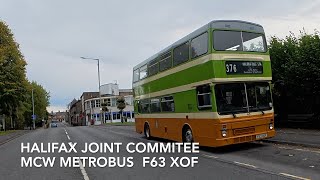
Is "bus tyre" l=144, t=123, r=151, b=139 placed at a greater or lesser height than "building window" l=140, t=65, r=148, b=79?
lesser

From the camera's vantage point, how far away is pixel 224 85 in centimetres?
1352

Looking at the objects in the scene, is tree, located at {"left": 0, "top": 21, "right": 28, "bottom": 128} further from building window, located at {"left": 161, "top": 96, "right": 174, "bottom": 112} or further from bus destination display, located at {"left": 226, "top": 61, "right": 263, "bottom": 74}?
bus destination display, located at {"left": 226, "top": 61, "right": 263, "bottom": 74}

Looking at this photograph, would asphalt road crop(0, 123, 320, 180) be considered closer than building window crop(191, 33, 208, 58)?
Yes

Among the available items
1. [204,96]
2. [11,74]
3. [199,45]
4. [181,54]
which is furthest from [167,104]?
[11,74]

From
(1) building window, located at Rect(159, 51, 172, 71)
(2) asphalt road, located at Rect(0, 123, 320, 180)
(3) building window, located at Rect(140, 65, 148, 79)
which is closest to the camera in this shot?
(2) asphalt road, located at Rect(0, 123, 320, 180)

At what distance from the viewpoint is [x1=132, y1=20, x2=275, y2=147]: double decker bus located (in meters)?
13.4

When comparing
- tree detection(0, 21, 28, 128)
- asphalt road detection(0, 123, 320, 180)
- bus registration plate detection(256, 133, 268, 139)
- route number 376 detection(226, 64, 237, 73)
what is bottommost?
asphalt road detection(0, 123, 320, 180)

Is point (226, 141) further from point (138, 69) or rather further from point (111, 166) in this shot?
point (138, 69)

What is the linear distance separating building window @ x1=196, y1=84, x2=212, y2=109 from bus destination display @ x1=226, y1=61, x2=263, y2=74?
962 mm

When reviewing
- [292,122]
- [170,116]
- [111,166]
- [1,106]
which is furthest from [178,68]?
[1,106]

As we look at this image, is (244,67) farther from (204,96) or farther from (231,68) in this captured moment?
(204,96)

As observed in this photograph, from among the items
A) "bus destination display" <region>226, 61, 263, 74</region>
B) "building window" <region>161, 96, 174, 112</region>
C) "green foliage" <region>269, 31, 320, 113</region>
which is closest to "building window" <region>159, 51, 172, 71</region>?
"building window" <region>161, 96, 174, 112</region>

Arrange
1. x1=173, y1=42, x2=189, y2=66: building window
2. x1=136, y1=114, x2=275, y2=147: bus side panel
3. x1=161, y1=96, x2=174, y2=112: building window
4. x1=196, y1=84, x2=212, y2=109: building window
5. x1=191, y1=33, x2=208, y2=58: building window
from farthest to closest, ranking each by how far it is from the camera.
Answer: x1=161, y1=96, x2=174, y2=112: building window < x1=173, y1=42, x2=189, y2=66: building window < x1=191, y1=33, x2=208, y2=58: building window < x1=196, y1=84, x2=212, y2=109: building window < x1=136, y1=114, x2=275, y2=147: bus side panel

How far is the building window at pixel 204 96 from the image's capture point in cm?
1371
